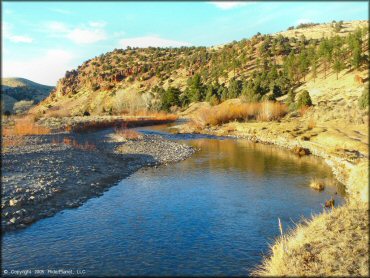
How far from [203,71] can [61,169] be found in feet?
297

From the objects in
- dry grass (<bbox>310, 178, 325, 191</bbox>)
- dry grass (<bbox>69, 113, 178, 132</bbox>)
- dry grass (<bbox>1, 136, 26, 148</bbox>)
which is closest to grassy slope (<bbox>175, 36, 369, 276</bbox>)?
dry grass (<bbox>310, 178, 325, 191</bbox>)

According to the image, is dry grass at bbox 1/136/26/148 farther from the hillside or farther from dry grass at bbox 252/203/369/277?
the hillside

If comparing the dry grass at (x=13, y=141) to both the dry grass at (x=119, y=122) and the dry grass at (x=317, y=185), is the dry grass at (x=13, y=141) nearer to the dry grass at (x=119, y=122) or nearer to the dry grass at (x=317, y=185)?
the dry grass at (x=119, y=122)

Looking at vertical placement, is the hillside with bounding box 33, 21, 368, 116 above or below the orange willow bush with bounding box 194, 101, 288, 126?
above

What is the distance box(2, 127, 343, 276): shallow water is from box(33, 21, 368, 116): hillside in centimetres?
4585

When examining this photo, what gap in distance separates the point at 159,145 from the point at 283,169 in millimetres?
16517

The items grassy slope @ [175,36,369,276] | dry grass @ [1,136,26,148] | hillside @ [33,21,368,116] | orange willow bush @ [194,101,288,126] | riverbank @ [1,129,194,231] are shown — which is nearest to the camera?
grassy slope @ [175,36,369,276]

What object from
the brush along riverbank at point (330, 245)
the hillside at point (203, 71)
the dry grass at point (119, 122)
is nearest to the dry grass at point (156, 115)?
the dry grass at point (119, 122)

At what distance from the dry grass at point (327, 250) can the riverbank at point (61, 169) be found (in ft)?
37.9

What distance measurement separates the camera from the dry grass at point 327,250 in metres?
10.8

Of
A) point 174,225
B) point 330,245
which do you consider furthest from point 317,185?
point 330,245

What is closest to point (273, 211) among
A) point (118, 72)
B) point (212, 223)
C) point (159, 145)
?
point (212, 223)

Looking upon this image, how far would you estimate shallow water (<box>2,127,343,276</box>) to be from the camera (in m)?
13.3

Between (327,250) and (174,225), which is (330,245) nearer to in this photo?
(327,250)
